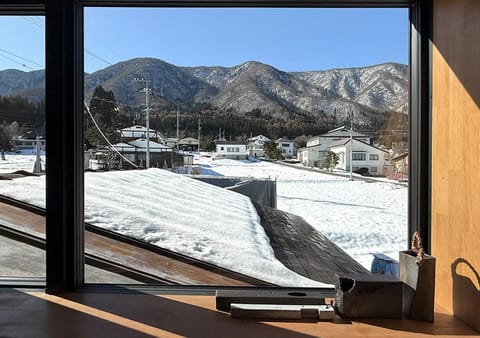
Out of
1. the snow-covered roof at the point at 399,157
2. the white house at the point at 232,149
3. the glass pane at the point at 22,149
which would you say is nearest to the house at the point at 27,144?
the glass pane at the point at 22,149

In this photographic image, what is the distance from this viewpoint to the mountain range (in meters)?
2.52

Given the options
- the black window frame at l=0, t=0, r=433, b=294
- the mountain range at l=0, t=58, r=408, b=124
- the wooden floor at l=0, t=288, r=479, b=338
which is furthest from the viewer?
the mountain range at l=0, t=58, r=408, b=124

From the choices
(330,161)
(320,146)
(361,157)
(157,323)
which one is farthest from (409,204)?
(157,323)

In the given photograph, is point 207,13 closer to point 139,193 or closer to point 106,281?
point 139,193

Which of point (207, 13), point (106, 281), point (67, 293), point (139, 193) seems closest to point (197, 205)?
point (139, 193)

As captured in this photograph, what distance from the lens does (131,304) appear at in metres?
2.14

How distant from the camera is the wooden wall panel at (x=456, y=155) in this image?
1.79m

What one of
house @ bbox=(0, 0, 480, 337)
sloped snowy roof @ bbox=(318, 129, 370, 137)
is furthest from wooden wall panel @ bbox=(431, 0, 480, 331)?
sloped snowy roof @ bbox=(318, 129, 370, 137)

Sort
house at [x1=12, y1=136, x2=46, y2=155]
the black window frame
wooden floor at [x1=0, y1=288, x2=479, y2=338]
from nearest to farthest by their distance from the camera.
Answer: wooden floor at [x1=0, y1=288, x2=479, y2=338] < the black window frame < house at [x1=12, y1=136, x2=46, y2=155]

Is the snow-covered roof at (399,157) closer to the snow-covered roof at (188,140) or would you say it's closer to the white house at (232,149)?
the white house at (232,149)

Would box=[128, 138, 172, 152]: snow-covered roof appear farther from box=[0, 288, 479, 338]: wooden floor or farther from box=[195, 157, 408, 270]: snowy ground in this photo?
box=[0, 288, 479, 338]: wooden floor

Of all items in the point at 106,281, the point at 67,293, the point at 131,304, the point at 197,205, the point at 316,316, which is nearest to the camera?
the point at 316,316

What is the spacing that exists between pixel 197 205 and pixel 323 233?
0.88m

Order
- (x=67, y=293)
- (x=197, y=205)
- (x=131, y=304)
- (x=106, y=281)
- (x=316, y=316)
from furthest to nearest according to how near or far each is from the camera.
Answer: (x=197, y=205) → (x=106, y=281) → (x=67, y=293) → (x=131, y=304) → (x=316, y=316)
